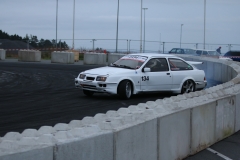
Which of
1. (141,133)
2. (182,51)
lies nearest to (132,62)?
(141,133)

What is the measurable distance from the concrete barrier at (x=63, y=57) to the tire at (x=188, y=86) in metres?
24.1

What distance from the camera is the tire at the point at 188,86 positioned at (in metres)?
16.3

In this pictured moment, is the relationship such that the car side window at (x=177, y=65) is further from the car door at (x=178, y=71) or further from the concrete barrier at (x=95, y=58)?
the concrete barrier at (x=95, y=58)

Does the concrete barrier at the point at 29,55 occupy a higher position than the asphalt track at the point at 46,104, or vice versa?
the concrete barrier at the point at 29,55

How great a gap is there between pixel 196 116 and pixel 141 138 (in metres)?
2.12

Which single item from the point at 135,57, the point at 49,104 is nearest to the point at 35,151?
the point at 49,104

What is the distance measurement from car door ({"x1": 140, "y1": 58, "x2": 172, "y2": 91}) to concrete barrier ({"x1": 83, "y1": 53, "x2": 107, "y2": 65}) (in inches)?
934

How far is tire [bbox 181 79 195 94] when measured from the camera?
16344mm

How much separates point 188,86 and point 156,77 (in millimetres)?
1540

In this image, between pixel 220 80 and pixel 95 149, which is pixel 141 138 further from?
pixel 220 80

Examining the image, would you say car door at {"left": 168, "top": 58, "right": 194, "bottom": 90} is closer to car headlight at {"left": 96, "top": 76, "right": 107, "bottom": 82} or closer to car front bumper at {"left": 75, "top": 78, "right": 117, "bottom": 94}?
car front bumper at {"left": 75, "top": 78, "right": 117, "bottom": 94}

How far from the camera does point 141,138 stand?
5.77 m

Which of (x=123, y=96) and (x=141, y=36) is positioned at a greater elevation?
(x=141, y=36)

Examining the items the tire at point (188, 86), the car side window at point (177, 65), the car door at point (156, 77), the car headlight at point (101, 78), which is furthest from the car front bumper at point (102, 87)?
the tire at point (188, 86)
